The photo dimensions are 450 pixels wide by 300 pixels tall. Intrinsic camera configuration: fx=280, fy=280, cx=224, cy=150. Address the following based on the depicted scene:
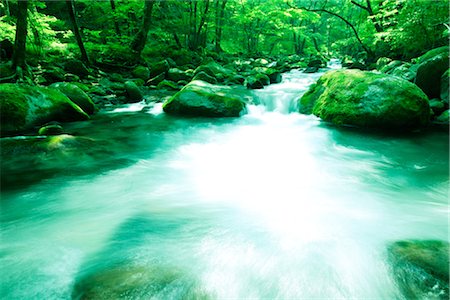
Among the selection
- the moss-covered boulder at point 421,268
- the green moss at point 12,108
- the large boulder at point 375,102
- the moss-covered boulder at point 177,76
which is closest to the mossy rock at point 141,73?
the moss-covered boulder at point 177,76

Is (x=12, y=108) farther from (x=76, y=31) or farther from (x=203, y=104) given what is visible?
(x=76, y=31)

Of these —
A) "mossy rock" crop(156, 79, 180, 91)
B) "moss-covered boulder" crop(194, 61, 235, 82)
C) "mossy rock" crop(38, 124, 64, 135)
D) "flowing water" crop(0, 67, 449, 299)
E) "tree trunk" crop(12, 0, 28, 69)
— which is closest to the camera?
"flowing water" crop(0, 67, 449, 299)

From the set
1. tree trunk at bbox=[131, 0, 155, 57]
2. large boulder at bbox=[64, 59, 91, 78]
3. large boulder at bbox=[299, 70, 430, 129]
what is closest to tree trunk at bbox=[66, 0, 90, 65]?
large boulder at bbox=[64, 59, 91, 78]

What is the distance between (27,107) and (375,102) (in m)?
7.15

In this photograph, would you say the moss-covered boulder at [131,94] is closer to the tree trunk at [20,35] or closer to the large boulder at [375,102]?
the tree trunk at [20,35]

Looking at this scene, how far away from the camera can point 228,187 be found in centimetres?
375

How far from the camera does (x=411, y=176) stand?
4160 mm

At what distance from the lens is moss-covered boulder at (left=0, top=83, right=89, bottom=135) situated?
17.8 ft

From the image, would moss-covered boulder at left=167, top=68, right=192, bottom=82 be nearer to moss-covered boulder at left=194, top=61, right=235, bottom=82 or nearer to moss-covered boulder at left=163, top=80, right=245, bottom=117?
moss-covered boulder at left=194, top=61, right=235, bottom=82

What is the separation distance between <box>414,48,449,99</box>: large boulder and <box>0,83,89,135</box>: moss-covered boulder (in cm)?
863

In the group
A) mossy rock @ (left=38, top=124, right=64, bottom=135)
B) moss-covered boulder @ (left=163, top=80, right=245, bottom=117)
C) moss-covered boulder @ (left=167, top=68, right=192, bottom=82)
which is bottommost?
mossy rock @ (left=38, top=124, right=64, bottom=135)

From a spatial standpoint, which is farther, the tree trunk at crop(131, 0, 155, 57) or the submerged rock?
the tree trunk at crop(131, 0, 155, 57)

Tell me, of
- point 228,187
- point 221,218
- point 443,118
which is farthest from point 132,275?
point 443,118

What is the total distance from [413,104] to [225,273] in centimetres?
562
